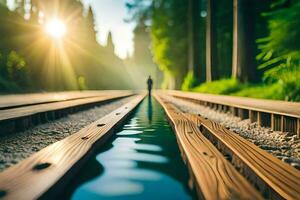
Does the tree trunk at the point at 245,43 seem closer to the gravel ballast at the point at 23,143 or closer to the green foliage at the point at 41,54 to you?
the gravel ballast at the point at 23,143

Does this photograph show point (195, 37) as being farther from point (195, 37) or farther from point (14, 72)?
point (14, 72)

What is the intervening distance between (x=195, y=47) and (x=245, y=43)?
9332 millimetres

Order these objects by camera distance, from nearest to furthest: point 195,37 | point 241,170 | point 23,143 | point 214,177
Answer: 1. point 214,177
2. point 241,170
3. point 23,143
4. point 195,37

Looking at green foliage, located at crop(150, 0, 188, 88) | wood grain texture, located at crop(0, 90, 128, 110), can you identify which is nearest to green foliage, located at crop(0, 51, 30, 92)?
wood grain texture, located at crop(0, 90, 128, 110)

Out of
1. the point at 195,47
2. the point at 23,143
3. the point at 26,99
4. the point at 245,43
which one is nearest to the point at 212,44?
the point at 195,47

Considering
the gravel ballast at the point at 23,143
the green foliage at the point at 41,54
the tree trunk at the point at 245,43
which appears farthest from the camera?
the green foliage at the point at 41,54

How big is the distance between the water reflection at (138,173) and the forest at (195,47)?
468 centimetres

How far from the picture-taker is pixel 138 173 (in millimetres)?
2490

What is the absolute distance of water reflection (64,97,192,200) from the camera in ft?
6.66

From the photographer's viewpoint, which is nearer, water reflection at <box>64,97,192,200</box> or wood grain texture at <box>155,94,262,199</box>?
wood grain texture at <box>155,94,262,199</box>

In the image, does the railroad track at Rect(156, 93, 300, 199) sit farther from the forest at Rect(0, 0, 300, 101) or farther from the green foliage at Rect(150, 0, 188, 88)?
the green foliage at Rect(150, 0, 188, 88)

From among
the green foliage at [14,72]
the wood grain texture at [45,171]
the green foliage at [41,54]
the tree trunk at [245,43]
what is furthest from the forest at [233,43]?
the green foliage at [14,72]

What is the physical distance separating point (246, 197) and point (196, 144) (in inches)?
50.5

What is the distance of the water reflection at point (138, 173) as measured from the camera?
2.03 metres
